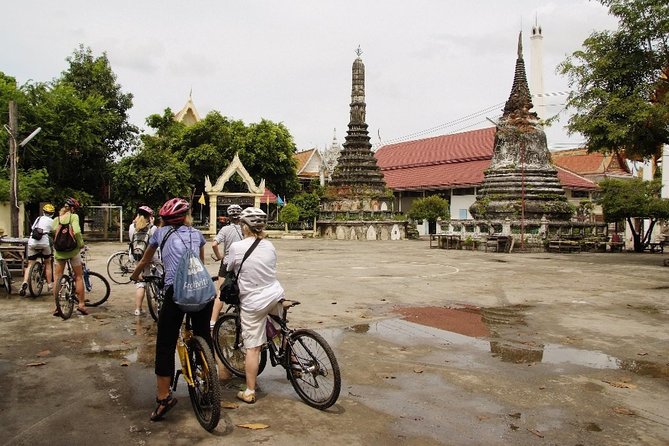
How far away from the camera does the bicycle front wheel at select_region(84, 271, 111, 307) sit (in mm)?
9360

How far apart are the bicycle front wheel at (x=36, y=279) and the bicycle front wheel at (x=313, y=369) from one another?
270 inches

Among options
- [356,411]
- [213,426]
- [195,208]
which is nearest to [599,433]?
[356,411]

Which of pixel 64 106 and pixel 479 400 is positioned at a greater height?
pixel 64 106

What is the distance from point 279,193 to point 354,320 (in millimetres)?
32468

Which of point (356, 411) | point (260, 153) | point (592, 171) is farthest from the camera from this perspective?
point (592, 171)

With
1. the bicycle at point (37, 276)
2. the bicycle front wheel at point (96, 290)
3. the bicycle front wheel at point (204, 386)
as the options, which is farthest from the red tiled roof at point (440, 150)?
the bicycle front wheel at point (204, 386)

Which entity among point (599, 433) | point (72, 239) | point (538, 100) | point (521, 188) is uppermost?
point (538, 100)

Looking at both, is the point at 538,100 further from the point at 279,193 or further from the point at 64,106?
the point at 64,106

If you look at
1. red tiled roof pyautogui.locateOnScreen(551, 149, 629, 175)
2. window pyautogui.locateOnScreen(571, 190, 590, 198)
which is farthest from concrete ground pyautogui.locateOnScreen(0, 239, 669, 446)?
red tiled roof pyautogui.locateOnScreen(551, 149, 629, 175)

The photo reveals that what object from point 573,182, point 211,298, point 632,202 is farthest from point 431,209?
point 211,298

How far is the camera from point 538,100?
41906 millimetres

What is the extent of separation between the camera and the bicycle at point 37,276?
389 inches

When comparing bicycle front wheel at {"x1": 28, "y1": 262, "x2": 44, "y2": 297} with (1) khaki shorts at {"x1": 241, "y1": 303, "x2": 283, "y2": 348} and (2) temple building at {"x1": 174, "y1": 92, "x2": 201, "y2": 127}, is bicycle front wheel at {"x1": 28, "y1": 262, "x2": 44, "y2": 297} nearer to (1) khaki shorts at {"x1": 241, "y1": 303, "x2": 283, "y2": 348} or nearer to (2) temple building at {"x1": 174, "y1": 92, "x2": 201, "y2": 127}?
(1) khaki shorts at {"x1": 241, "y1": 303, "x2": 283, "y2": 348}

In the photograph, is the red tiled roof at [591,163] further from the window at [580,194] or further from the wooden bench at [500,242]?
the wooden bench at [500,242]
